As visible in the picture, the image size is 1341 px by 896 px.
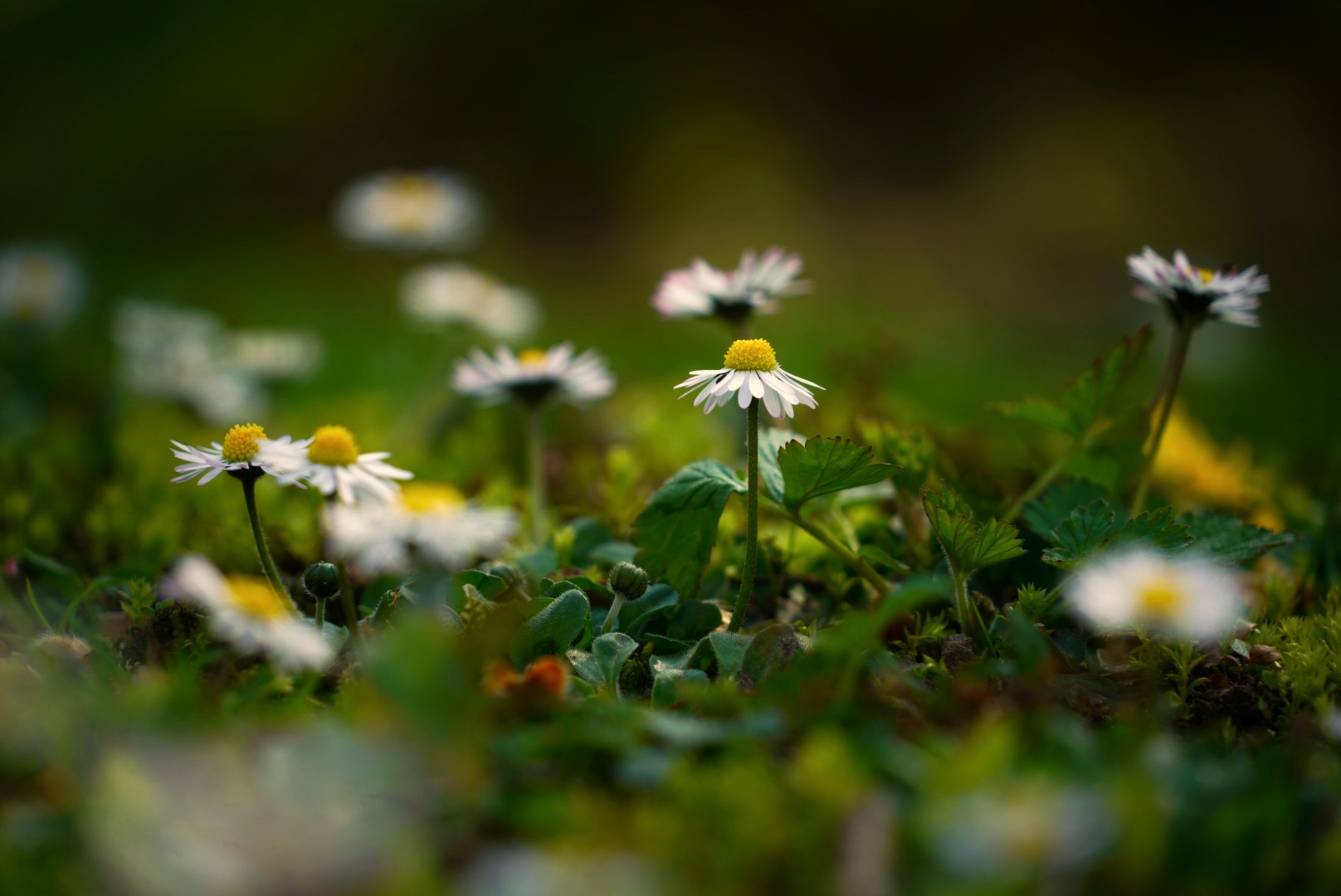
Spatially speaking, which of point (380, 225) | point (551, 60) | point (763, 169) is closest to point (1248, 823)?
point (380, 225)

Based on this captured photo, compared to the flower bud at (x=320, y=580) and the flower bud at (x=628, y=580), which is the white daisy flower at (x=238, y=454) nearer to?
the flower bud at (x=320, y=580)

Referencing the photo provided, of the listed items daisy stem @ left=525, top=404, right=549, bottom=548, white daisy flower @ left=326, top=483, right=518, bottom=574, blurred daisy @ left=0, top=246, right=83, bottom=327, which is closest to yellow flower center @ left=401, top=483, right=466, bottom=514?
white daisy flower @ left=326, top=483, right=518, bottom=574

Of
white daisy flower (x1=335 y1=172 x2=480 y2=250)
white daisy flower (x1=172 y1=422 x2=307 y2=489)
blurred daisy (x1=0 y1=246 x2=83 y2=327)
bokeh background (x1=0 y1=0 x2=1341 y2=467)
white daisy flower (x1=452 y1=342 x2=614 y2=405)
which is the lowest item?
white daisy flower (x1=172 y1=422 x2=307 y2=489)

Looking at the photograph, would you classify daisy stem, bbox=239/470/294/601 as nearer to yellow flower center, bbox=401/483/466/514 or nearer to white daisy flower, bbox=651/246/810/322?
yellow flower center, bbox=401/483/466/514

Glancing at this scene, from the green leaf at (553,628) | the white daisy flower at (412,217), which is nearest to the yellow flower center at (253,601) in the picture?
the green leaf at (553,628)

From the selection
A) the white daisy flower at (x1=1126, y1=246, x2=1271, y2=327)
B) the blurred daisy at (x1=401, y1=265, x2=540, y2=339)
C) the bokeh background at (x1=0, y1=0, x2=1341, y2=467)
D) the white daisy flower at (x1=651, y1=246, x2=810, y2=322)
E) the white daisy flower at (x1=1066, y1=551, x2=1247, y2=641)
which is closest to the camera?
the white daisy flower at (x1=1066, y1=551, x2=1247, y2=641)

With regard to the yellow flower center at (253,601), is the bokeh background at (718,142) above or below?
above

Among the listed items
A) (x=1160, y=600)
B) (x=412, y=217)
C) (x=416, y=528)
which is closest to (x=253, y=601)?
(x=416, y=528)
